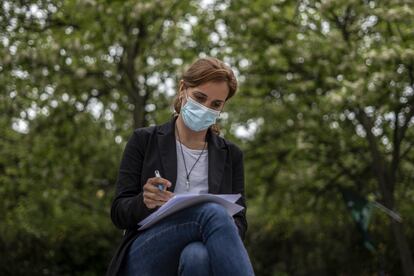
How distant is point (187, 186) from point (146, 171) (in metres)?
0.21

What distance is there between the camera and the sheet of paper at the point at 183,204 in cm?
288

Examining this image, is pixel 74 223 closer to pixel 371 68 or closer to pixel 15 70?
pixel 15 70

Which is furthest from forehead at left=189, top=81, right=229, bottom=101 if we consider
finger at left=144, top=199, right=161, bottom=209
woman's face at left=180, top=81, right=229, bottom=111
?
finger at left=144, top=199, right=161, bottom=209

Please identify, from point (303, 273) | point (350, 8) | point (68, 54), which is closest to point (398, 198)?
point (303, 273)

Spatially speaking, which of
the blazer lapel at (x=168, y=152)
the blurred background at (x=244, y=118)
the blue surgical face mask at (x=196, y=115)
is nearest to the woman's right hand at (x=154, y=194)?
the blazer lapel at (x=168, y=152)

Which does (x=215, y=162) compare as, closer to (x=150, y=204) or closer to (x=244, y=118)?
(x=150, y=204)

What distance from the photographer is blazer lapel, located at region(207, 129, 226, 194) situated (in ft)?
10.7

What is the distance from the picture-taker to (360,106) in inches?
342

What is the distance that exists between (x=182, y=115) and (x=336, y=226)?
777 cm

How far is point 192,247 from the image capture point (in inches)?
114

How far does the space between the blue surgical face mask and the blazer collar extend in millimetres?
107

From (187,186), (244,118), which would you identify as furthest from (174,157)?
(244,118)

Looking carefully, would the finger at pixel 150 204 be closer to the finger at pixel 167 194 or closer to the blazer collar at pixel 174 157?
the finger at pixel 167 194

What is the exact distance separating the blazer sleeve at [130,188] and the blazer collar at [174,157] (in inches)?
3.6
